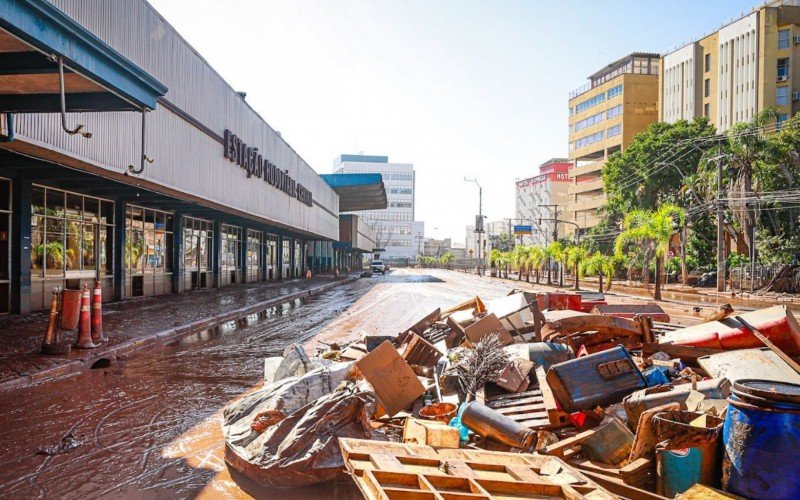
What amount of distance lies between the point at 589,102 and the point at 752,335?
279 ft

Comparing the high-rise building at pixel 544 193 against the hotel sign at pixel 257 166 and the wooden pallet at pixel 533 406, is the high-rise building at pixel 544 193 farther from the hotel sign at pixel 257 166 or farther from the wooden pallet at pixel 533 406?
the wooden pallet at pixel 533 406

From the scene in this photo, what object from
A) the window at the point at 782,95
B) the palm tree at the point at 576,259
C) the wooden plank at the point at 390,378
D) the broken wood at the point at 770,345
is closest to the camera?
the broken wood at the point at 770,345

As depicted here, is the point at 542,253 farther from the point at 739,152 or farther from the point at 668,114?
the point at 668,114

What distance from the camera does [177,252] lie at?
2308 centimetres

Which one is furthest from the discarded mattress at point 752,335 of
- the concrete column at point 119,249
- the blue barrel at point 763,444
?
the concrete column at point 119,249

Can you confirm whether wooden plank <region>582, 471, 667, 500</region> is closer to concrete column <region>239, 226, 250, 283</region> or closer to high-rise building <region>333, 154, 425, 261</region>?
concrete column <region>239, 226, 250, 283</region>

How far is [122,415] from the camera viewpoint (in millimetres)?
5992

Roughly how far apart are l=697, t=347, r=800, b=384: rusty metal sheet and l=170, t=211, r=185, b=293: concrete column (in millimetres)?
21491

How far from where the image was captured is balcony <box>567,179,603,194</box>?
261ft

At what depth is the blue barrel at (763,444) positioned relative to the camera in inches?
126

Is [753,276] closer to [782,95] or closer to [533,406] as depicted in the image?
[782,95]

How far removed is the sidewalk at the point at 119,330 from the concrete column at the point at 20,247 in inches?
21.5

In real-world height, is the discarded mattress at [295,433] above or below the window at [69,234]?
below

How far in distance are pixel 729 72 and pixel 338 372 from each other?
70.5 m
